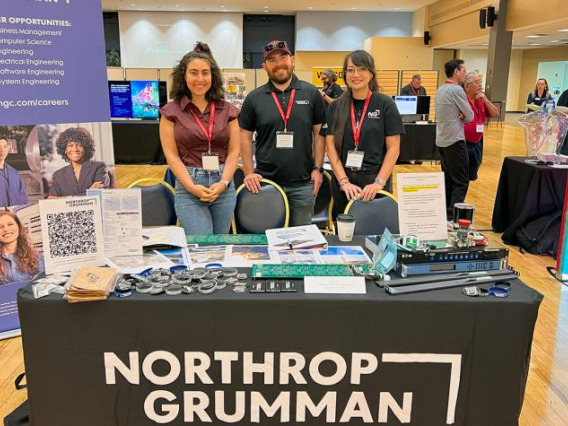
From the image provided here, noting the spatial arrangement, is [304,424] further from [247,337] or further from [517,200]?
[517,200]

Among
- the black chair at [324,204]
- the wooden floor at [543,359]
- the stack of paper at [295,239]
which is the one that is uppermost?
the stack of paper at [295,239]

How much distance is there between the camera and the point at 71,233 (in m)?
1.61

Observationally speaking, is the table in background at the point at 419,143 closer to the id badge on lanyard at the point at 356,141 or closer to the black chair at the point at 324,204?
the black chair at the point at 324,204

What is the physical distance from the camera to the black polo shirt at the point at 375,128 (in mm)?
2672

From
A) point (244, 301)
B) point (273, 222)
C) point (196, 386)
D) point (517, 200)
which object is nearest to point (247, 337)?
point (244, 301)

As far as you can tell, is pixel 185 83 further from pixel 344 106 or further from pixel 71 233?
pixel 71 233

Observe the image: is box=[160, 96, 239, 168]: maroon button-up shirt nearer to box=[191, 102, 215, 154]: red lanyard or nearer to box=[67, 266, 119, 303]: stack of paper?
box=[191, 102, 215, 154]: red lanyard

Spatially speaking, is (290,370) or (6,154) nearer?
(290,370)

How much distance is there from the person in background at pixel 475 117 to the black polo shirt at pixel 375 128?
2.57m

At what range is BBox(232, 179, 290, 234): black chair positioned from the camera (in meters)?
2.58

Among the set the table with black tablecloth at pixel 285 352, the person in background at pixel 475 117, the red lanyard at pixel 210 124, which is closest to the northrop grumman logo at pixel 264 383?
the table with black tablecloth at pixel 285 352

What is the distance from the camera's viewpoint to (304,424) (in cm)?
152

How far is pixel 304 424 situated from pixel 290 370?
19 cm

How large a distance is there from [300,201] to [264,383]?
1.47 meters
